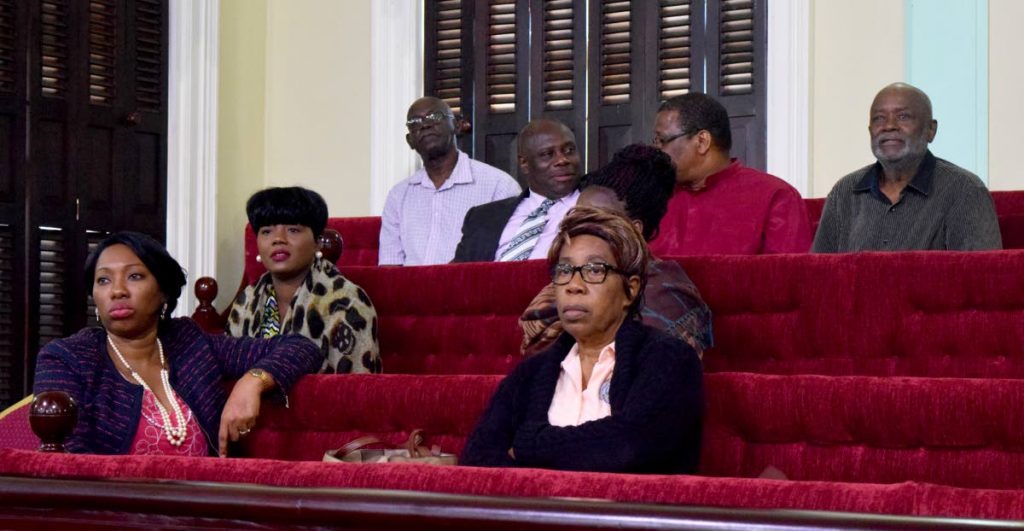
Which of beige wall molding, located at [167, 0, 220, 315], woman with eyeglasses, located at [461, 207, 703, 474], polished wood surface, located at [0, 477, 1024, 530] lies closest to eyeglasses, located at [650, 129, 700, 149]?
woman with eyeglasses, located at [461, 207, 703, 474]

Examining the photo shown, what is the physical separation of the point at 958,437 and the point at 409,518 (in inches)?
51.3

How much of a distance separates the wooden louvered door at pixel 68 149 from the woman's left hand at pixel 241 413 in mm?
3288

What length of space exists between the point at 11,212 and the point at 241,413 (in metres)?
3.36

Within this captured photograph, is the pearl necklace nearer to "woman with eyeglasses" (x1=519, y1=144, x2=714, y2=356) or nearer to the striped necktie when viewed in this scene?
"woman with eyeglasses" (x1=519, y1=144, x2=714, y2=356)

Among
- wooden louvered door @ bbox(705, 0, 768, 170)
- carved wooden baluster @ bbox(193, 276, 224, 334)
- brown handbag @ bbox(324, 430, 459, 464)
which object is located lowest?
brown handbag @ bbox(324, 430, 459, 464)

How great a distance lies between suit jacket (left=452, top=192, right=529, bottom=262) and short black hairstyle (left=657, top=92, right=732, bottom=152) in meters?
0.85

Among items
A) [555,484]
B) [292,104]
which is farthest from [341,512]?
[292,104]

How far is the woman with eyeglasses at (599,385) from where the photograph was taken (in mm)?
2553

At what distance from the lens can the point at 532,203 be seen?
506 cm

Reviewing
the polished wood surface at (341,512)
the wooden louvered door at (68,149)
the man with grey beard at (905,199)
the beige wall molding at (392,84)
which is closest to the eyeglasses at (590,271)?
the polished wood surface at (341,512)

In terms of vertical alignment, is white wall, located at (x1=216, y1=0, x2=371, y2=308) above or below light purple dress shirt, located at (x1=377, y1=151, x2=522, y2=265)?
above

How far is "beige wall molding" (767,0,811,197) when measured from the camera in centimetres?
619

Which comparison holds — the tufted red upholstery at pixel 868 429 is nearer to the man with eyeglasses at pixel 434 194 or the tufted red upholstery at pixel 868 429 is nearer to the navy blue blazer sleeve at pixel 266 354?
the navy blue blazer sleeve at pixel 266 354

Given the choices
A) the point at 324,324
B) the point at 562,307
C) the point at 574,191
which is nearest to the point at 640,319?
the point at 562,307
